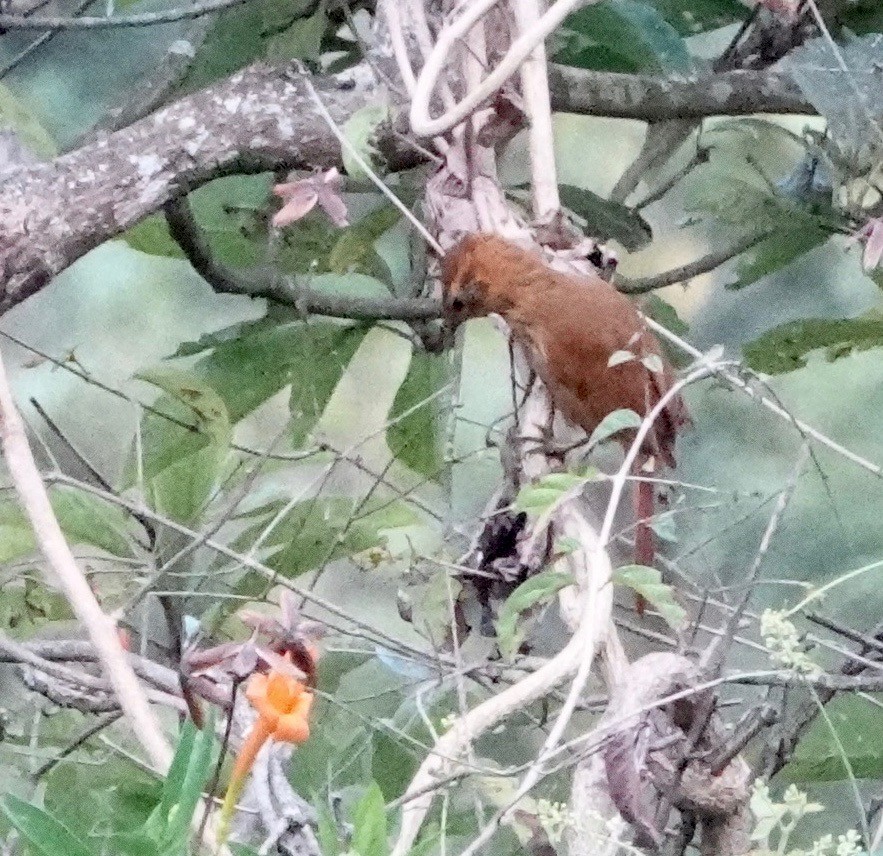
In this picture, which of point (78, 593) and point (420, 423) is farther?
point (420, 423)

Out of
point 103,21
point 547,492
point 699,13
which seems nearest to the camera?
point 547,492

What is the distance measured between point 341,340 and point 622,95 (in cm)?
34

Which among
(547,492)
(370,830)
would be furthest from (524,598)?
(370,830)

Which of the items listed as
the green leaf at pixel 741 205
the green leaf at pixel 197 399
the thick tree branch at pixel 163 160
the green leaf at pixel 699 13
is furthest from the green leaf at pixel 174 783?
the green leaf at pixel 699 13

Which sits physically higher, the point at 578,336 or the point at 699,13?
→ the point at 699,13

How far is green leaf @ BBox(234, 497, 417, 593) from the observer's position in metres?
1.03

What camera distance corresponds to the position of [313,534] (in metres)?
1.04

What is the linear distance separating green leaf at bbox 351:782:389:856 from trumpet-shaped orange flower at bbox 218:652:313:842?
4 cm

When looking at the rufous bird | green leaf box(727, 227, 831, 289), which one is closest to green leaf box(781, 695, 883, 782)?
the rufous bird

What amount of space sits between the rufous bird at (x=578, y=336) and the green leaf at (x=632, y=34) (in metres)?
0.26

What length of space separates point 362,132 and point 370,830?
53cm

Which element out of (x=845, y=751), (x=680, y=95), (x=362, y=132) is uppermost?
(x=362, y=132)

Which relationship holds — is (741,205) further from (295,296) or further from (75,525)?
(75,525)

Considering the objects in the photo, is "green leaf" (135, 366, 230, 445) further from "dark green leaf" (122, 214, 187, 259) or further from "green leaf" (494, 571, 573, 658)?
"green leaf" (494, 571, 573, 658)
